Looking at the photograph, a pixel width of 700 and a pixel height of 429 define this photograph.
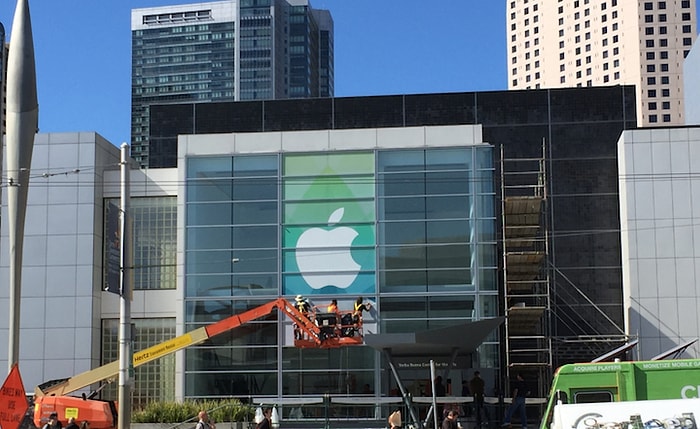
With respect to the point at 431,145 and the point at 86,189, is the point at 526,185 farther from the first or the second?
the point at 86,189

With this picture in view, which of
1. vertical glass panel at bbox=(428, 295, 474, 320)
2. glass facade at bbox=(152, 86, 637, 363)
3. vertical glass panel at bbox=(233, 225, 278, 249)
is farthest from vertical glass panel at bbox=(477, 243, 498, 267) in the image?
vertical glass panel at bbox=(233, 225, 278, 249)

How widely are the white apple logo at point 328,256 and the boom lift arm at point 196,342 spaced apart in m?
4.06

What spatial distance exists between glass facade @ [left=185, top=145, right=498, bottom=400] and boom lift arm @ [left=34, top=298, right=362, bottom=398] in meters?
3.94

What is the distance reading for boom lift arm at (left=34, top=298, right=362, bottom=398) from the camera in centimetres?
3341

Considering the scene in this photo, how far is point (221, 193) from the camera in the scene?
40.8 metres

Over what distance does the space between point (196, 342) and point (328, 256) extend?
285 inches

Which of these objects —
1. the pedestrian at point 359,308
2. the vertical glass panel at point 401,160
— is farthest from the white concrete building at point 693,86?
the pedestrian at point 359,308

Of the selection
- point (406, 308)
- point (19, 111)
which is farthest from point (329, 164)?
point (19, 111)

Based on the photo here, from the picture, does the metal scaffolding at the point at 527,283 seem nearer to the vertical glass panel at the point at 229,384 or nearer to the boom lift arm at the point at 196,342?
the boom lift arm at the point at 196,342

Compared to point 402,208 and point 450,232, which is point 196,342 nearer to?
point 402,208

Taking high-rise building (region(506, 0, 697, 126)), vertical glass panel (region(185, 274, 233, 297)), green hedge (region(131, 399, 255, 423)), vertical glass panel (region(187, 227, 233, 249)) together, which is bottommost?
green hedge (region(131, 399, 255, 423))

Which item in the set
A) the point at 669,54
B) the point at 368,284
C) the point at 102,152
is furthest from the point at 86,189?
the point at 669,54

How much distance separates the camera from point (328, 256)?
39.7 m

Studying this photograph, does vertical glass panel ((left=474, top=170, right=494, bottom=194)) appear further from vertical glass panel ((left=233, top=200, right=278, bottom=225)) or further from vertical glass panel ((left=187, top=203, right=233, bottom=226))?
vertical glass panel ((left=187, top=203, right=233, bottom=226))
